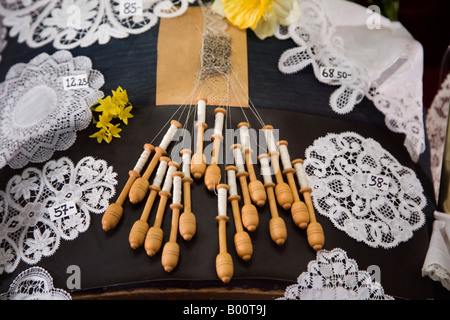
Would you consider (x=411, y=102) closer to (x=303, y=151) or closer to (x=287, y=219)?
(x=303, y=151)

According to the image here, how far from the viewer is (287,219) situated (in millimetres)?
964

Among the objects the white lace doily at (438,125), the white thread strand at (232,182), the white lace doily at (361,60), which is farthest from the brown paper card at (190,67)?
the white lace doily at (438,125)

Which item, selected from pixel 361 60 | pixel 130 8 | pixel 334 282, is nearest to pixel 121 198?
pixel 334 282

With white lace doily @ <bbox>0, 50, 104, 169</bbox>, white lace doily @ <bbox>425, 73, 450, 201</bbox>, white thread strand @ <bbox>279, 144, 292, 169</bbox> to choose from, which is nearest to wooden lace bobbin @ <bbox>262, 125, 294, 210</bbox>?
white thread strand @ <bbox>279, 144, 292, 169</bbox>

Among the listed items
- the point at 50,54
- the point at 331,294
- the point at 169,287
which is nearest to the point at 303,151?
the point at 331,294

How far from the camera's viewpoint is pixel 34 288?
0.91m

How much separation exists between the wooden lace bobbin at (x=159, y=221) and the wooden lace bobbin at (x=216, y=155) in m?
0.08

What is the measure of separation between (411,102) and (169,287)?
0.83 m

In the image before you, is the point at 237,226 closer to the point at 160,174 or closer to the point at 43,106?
the point at 160,174

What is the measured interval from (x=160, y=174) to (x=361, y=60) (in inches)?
26.9

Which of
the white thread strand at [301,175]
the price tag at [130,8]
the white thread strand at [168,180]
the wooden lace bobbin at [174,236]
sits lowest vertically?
the wooden lace bobbin at [174,236]

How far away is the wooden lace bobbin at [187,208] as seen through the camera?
2.97 feet

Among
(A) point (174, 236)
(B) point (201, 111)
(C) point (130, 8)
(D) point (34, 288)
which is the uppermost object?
(C) point (130, 8)

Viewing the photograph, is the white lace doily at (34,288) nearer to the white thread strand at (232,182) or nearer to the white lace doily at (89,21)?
the white thread strand at (232,182)
